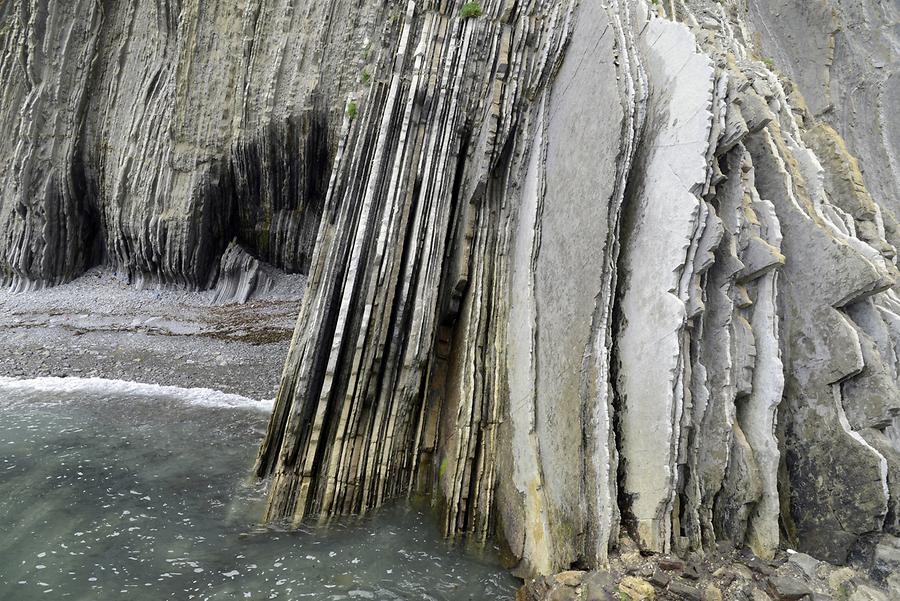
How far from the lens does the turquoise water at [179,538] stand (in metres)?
3.80

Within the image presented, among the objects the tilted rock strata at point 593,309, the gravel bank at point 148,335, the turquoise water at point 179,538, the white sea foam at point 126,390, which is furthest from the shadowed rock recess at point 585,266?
the gravel bank at point 148,335

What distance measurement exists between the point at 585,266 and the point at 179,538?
4.24m

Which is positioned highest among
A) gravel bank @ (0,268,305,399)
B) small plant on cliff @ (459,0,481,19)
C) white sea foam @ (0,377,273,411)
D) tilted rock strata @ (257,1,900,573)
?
small plant on cliff @ (459,0,481,19)

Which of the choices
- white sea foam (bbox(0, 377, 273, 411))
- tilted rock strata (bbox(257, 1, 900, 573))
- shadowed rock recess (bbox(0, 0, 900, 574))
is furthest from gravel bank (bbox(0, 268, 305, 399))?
tilted rock strata (bbox(257, 1, 900, 573))

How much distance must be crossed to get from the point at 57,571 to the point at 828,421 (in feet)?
18.8

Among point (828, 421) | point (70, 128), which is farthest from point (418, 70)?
point (70, 128)

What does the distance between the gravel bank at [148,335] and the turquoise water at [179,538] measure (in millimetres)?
2467

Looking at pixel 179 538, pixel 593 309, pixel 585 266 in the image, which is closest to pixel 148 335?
pixel 179 538

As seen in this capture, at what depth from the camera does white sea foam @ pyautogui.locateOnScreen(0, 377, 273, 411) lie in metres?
8.09

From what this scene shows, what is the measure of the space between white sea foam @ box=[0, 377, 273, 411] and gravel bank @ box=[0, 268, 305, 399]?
0.20 metres

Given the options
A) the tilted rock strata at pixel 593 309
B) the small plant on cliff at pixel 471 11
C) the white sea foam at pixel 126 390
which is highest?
the small plant on cliff at pixel 471 11

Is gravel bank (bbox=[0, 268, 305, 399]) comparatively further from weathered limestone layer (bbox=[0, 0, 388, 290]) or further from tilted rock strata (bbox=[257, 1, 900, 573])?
tilted rock strata (bbox=[257, 1, 900, 573])

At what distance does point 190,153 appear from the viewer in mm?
11094

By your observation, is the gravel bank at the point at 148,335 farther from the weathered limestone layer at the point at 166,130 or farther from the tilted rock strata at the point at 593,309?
the tilted rock strata at the point at 593,309
